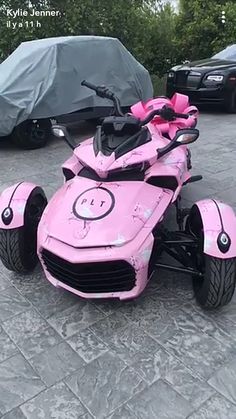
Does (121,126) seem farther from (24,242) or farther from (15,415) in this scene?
(15,415)

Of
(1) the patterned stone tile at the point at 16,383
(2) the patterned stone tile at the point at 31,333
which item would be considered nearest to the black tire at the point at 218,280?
(2) the patterned stone tile at the point at 31,333

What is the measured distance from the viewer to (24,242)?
9.01 ft

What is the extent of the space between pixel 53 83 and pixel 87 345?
455cm

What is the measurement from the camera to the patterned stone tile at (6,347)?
2.29 meters

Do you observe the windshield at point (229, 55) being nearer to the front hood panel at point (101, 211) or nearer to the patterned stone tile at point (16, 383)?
the front hood panel at point (101, 211)

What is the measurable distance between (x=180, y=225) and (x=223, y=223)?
85 centimetres

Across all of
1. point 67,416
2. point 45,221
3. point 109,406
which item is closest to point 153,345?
point 109,406

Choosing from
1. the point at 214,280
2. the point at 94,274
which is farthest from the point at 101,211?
the point at 214,280

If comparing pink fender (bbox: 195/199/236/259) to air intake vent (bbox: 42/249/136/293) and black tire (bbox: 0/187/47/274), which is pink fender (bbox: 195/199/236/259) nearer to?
air intake vent (bbox: 42/249/136/293)

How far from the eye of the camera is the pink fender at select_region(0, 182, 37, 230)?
266 centimetres

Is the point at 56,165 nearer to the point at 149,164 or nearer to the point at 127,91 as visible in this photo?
the point at 127,91

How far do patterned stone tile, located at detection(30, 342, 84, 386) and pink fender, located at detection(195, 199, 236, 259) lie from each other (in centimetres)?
94

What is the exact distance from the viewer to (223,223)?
2.44 m

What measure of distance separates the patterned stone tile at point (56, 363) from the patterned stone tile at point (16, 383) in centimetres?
4
